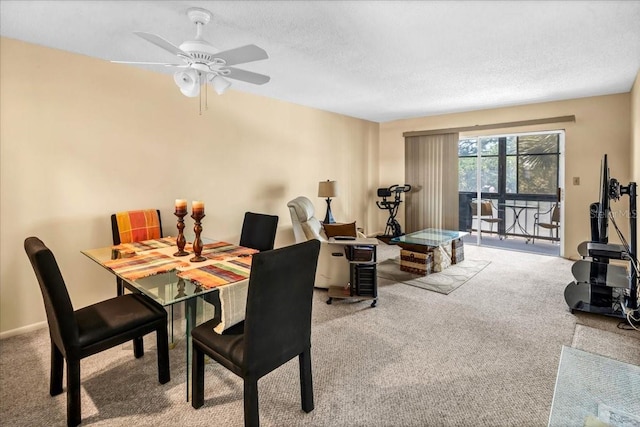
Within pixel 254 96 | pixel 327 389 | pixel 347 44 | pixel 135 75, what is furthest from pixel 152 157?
pixel 327 389

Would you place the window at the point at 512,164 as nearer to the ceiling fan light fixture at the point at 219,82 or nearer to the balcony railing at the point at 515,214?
the balcony railing at the point at 515,214

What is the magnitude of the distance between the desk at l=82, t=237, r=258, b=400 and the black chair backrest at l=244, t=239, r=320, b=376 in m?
0.30

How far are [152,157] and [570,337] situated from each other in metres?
4.09

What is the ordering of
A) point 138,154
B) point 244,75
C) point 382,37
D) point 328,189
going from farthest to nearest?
point 328,189, point 138,154, point 382,37, point 244,75

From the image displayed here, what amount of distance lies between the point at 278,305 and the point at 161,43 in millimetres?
1613

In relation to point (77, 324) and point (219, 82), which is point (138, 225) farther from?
point (219, 82)

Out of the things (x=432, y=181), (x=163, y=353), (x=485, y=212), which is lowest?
(x=163, y=353)

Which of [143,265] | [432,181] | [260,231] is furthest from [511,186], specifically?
[143,265]

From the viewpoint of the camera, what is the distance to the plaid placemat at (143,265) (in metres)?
1.98

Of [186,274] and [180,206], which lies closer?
[186,274]

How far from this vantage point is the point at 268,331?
1.54 m

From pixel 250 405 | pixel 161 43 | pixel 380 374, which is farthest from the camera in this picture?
pixel 380 374

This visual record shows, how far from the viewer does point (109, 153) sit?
122 inches

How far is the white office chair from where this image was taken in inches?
134
